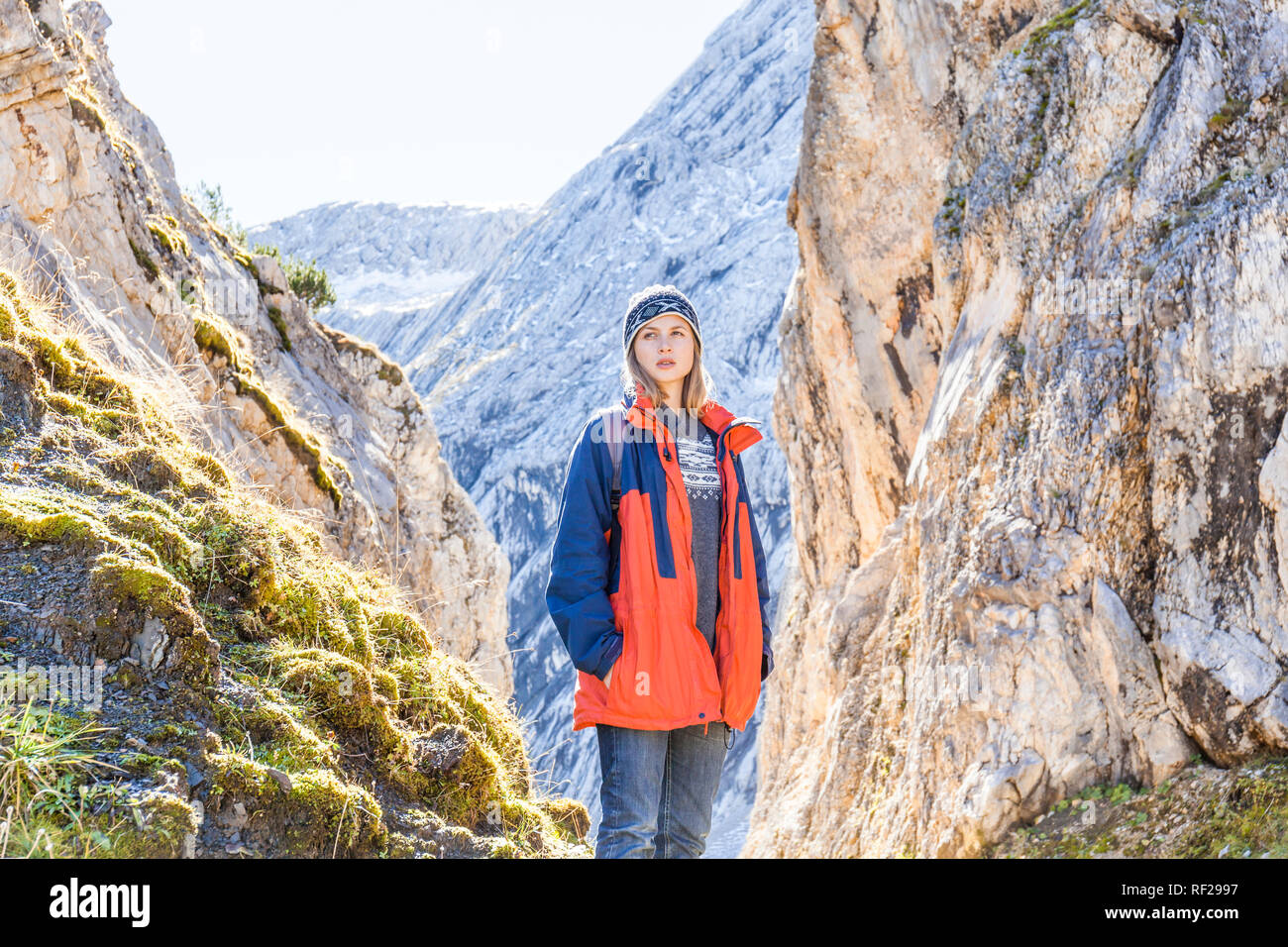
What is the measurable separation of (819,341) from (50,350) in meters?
14.4

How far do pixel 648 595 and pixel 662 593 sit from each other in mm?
53

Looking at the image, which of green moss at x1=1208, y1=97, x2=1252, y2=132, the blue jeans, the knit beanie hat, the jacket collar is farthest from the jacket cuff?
green moss at x1=1208, y1=97, x2=1252, y2=132

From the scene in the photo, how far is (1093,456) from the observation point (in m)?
6.63

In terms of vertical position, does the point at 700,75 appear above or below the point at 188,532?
above

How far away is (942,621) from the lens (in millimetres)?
7668

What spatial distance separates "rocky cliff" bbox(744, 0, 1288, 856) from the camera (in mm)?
5727

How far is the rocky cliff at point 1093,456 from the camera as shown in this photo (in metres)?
5.73
